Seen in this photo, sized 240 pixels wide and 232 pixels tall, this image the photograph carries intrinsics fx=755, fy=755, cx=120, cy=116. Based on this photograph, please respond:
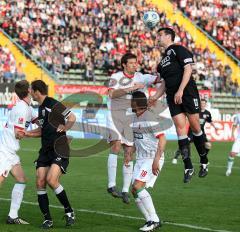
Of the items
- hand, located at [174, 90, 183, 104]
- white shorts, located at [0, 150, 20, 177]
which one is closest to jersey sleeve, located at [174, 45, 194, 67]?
hand, located at [174, 90, 183, 104]

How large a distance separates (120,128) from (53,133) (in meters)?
3.52

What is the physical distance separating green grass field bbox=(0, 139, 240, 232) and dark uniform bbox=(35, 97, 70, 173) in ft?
3.77

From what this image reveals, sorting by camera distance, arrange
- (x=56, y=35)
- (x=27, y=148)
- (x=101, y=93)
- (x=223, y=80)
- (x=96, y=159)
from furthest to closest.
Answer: (x=223, y=80), (x=56, y=35), (x=101, y=93), (x=27, y=148), (x=96, y=159)

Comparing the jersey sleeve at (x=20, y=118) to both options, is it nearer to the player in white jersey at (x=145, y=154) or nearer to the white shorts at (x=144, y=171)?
the player in white jersey at (x=145, y=154)

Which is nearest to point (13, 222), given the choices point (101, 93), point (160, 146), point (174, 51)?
point (160, 146)

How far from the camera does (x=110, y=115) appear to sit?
16.0 m

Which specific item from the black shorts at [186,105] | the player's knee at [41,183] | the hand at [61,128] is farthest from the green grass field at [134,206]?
the black shorts at [186,105]

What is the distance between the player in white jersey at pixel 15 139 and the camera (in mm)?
12711

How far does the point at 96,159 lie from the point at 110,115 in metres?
11.5

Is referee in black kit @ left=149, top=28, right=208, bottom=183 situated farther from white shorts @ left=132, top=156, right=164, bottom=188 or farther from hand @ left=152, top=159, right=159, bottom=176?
hand @ left=152, top=159, right=159, bottom=176

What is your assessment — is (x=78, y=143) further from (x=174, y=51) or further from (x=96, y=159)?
(x=174, y=51)

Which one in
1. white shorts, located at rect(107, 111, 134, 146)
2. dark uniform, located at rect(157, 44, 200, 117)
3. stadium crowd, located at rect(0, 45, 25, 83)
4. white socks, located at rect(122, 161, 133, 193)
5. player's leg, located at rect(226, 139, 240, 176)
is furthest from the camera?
stadium crowd, located at rect(0, 45, 25, 83)

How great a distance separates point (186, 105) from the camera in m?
13.2

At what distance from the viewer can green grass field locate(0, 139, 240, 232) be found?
12716 mm
